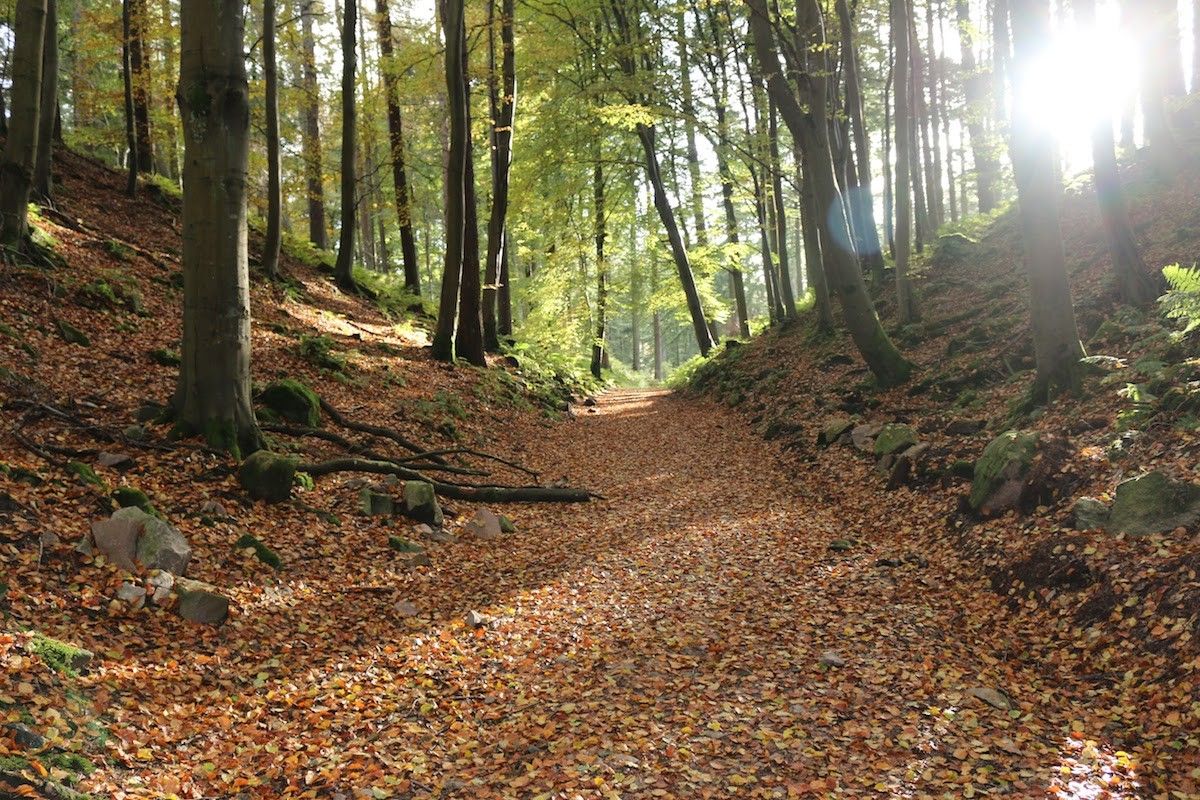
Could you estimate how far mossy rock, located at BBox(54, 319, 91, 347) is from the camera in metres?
8.49

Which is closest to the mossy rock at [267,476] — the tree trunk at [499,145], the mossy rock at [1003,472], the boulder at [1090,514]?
the mossy rock at [1003,472]

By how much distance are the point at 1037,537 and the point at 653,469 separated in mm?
6292

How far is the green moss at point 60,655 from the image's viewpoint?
12.3 ft

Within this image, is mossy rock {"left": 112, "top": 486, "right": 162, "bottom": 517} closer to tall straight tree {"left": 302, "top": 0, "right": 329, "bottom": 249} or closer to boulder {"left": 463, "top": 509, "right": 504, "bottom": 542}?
boulder {"left": 463, "top": 509, "right": 504, "bottom": 542}

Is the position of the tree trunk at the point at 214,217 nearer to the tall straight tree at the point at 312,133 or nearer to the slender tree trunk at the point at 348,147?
the slender tree trunk at the point at 348,147

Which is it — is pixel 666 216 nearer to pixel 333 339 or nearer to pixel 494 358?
pixel 494 358

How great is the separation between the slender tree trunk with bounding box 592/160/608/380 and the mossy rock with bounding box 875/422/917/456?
45.2 feet

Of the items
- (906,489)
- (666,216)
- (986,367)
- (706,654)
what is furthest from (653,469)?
(666,216)

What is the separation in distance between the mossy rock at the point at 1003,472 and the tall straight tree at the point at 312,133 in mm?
15869

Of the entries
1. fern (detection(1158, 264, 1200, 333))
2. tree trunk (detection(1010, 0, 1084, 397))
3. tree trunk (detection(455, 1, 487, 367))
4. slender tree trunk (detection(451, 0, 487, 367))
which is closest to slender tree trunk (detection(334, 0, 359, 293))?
slender tree trunk (detection(451, 0, 487, 367))

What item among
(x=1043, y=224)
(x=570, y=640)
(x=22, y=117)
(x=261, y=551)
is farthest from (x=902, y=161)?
(x=22, y=117)

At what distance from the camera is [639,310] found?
92.1 feet

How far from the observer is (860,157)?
1441cm

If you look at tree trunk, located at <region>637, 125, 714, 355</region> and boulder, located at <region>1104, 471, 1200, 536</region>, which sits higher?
tree trunk, located at <region>637, 125, 714, 355</region>
